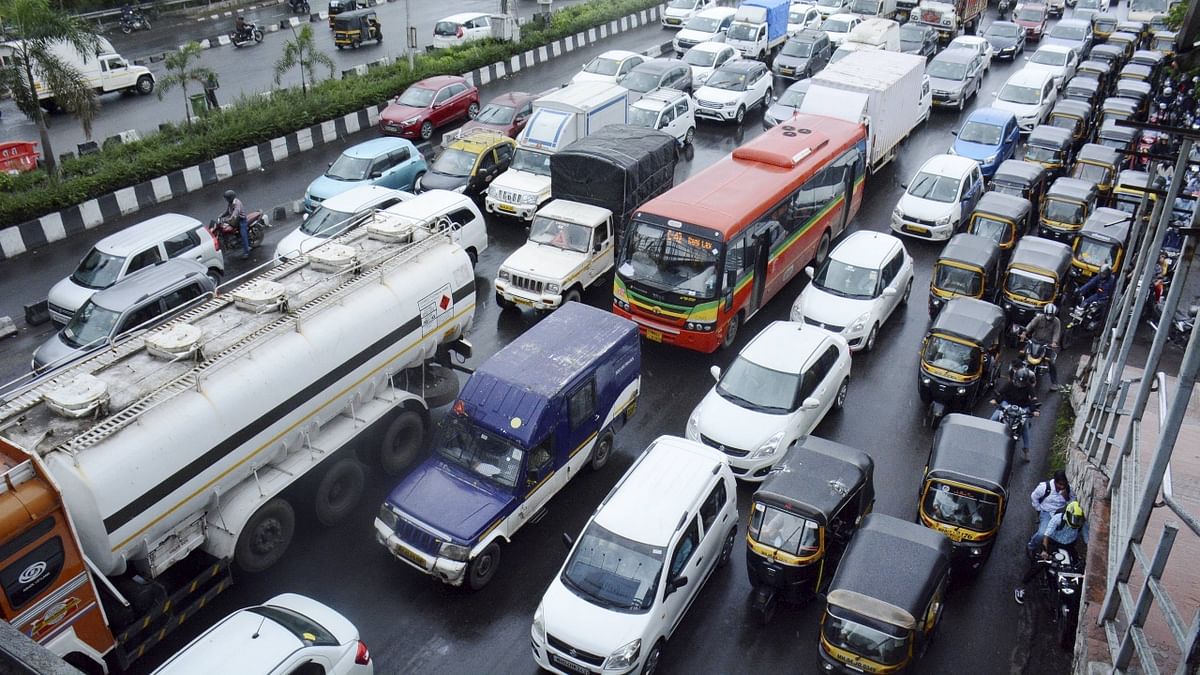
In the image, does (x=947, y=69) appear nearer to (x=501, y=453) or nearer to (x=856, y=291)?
(x=856, y=291)

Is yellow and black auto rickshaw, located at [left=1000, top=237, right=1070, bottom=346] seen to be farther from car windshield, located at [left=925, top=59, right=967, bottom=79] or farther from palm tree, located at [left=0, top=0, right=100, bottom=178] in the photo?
palm tree, located at [left=0, top=0, right=100, bottom=178]

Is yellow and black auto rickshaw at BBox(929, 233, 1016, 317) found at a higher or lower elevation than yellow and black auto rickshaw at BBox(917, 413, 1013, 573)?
higher

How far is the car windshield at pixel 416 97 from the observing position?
2770 centimetres

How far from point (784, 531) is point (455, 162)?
1478 cm

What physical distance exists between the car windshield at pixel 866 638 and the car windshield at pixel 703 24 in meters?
31.1

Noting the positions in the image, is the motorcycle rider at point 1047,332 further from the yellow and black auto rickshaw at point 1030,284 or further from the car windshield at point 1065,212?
the car windshield at point 1065,212

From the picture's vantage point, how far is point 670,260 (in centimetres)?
1689

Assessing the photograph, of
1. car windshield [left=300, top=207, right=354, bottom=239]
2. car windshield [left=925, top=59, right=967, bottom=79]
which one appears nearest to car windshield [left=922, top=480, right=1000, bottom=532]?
car windshield [left=300, top=207, right=354, bottom=239]

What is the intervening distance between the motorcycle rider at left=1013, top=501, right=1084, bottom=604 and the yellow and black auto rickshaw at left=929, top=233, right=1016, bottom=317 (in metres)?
6.62

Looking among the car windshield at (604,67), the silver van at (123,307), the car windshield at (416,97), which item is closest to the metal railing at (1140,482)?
the silver van at (123,307)

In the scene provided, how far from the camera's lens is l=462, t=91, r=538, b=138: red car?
25.8 metres

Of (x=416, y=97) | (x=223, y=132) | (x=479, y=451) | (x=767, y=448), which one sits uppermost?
(x=416, y=97)

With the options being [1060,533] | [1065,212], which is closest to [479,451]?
[1060,533]

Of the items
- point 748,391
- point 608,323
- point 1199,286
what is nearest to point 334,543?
point 608,323
